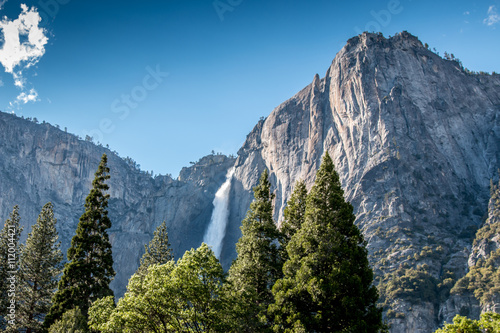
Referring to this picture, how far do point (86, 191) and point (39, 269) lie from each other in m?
139

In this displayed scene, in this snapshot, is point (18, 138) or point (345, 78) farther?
point (18, 138)

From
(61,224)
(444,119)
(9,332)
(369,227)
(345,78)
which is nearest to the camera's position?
(9,332)

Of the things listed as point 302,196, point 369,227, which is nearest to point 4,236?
point 302,196

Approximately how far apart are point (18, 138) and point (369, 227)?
451 ft

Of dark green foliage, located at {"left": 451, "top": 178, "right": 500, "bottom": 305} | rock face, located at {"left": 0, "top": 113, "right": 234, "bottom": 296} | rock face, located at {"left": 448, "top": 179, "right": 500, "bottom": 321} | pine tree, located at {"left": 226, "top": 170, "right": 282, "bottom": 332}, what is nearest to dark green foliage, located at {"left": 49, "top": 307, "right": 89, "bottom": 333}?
pine tree, located at {"left": 226, "top": 170, "right": 282, "bottom": 332}

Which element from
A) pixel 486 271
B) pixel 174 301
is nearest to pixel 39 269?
pixel 174 301

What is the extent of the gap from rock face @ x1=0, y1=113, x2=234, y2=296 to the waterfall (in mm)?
2502

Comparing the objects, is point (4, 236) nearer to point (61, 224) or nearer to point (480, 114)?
point (61, 224)

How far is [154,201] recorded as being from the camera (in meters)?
155

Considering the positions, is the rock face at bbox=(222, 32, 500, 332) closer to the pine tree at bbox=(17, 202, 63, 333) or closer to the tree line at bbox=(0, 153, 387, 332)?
the tree line at bbox=(0, 153, 387, 332)

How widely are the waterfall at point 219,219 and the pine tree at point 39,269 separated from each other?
93797 millimetres

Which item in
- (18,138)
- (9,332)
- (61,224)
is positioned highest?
(18,138)

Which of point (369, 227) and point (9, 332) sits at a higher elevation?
point (369, 227)

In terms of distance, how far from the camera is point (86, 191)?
166 metres
